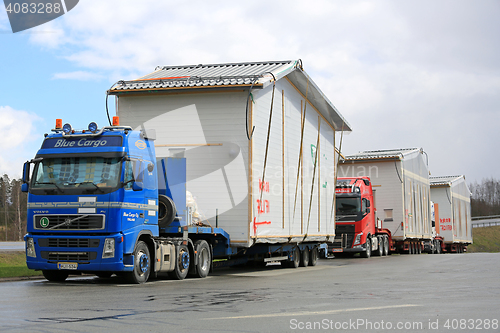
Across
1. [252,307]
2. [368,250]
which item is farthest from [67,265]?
[368,250]

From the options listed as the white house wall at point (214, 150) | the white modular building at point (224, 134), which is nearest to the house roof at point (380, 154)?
the white modular building at point (224, 134)

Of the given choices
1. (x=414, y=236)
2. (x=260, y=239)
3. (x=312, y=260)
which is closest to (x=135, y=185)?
(x=260, y=239)

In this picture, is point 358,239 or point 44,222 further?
point 358,239

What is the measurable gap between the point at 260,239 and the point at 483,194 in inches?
4716

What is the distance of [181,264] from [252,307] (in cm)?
609

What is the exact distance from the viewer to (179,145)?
52.1 ft

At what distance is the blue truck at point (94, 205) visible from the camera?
12055mm

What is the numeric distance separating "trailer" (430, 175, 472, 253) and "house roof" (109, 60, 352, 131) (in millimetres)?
24492

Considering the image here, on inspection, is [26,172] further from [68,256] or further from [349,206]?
[349,206]

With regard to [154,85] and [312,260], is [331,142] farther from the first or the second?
[154,85]

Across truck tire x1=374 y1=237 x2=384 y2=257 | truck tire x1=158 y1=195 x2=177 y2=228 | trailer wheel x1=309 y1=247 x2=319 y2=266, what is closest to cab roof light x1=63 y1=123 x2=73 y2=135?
truck tire x1=158 y1=195 x2=177 y2=228

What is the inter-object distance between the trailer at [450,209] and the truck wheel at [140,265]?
111 ft

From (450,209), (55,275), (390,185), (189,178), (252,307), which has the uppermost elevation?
(390,185)

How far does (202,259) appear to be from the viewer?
15266 mm
